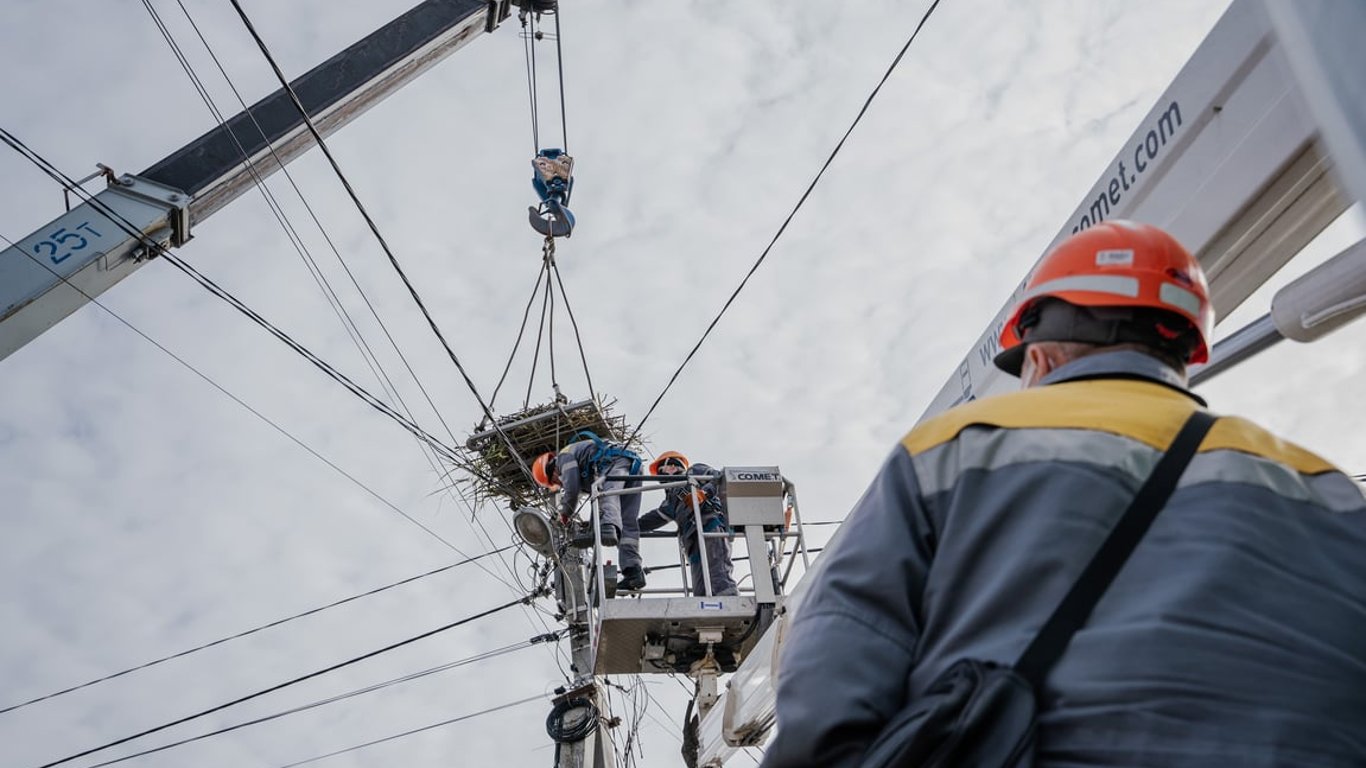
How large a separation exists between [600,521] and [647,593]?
2.35 feet

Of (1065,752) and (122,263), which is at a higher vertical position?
(122,263)

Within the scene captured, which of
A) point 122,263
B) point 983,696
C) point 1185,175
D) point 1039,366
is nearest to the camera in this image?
point 983,696

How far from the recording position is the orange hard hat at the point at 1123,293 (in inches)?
75.2

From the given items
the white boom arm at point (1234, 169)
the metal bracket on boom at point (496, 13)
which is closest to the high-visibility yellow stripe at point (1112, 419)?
the white boom arm at point (1234, 169)

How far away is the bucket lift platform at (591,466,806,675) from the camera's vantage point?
8.52 meters

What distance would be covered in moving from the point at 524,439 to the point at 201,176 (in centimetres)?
477

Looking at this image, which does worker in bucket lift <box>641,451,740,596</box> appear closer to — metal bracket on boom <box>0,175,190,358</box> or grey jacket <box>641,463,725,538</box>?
grey jacket <box>641,463,725,538</box>

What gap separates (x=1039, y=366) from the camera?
6.54ft

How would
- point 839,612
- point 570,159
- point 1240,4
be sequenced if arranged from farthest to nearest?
point 570,159
point 1240,4
point 839,612

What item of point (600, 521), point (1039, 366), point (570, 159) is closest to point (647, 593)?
point (600, 521)

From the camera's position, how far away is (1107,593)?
148 centimetres

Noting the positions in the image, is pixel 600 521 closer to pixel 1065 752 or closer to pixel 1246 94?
pixel 1246 94

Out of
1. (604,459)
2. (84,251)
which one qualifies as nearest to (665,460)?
(604,459)

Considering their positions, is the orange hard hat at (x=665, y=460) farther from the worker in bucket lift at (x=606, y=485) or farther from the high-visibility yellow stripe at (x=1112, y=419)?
the high-visibility yellow stripe at (x=1112, y=419)
